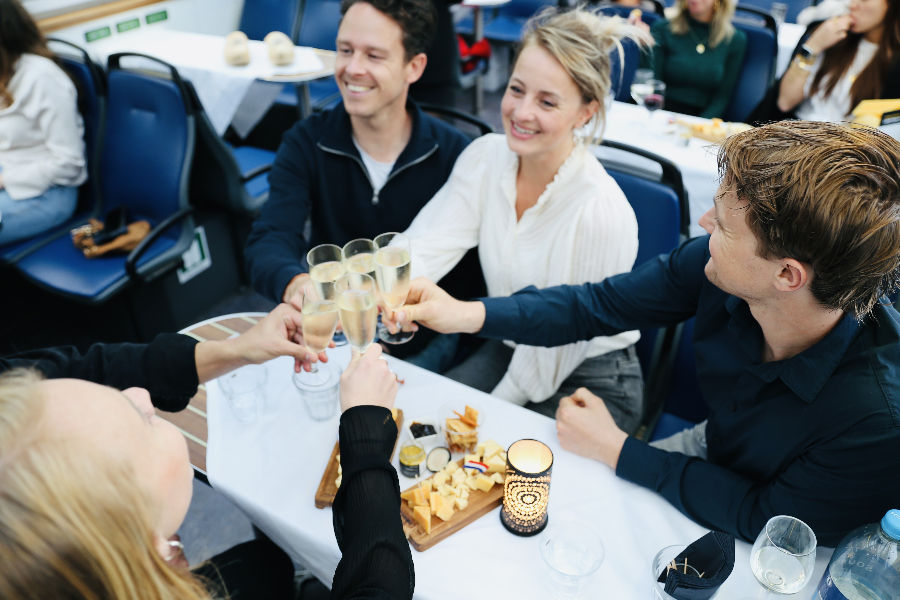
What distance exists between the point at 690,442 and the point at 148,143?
2.57 meters

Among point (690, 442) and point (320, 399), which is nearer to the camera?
point (320, 399)

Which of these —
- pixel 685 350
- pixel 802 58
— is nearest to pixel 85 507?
pixel 685 350

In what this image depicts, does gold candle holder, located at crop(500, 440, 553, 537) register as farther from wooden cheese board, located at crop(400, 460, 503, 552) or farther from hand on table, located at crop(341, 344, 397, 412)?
hand on table, located at crop(341, 344, 397, 412)

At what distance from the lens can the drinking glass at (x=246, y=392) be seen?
142 centimetres

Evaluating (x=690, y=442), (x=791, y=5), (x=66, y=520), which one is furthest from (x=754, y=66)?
(x=66, y=520)

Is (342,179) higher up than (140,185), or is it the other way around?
(342,179)

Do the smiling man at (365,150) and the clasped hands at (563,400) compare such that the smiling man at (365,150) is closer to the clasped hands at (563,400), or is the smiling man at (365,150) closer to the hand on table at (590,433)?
the clasped hands at (563,400)

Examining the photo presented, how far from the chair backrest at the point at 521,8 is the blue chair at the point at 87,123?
3682 millimetres

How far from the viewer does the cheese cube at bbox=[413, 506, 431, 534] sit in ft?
3.71

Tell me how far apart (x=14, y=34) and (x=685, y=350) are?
304 centimetres

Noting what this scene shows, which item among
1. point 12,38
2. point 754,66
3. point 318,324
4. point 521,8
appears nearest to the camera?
point 318,324

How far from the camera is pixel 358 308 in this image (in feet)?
4.05

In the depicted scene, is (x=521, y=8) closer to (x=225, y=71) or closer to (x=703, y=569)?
(x=225, y=71)

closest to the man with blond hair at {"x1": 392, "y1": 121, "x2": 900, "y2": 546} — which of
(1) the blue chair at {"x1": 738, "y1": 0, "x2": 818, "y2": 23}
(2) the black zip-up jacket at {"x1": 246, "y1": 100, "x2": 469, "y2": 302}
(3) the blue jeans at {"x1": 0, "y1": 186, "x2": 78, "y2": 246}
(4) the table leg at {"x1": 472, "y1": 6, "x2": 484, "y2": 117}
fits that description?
(2) the black zip-up jacket at {"x1": 246, "y1": 100, "x2": 469, "y2": 302}
